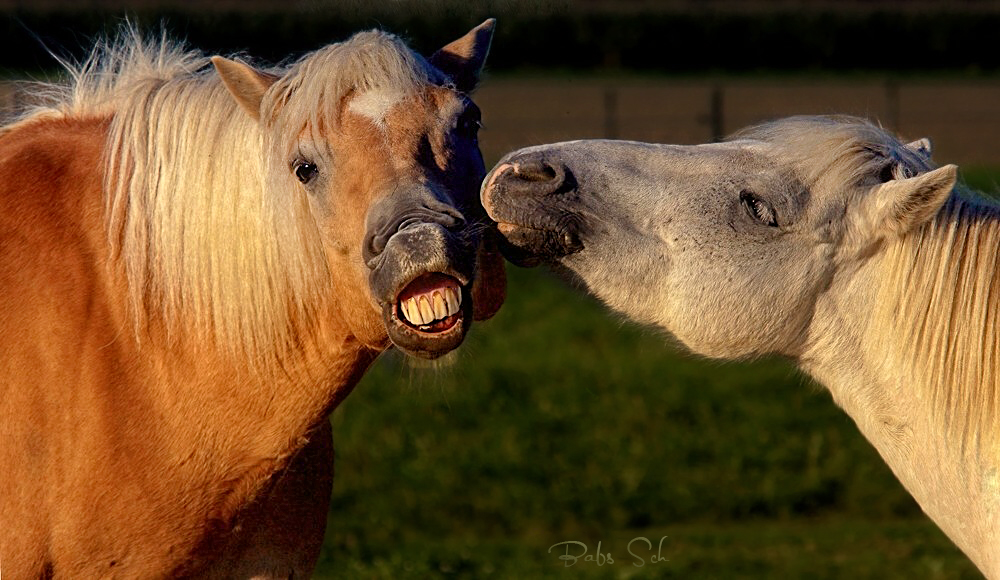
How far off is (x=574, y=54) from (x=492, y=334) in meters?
19.7

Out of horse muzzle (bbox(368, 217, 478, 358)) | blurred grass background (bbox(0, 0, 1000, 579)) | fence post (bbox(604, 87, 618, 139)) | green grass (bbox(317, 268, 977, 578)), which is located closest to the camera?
horse muzzle (bbox(368, 217, 478, 358))

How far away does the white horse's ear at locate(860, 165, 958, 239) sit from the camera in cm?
316

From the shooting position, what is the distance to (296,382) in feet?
11.2

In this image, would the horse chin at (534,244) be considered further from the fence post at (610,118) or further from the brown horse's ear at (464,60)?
the fence post at (610,118)

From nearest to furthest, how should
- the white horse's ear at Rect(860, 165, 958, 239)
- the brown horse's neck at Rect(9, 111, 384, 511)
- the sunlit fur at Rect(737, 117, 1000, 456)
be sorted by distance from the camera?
1. the white horse's ear at Rect(860, 165, 958, 239)
2. the sunlit fur at Rect(737, 117, 1000, 456)
3. the brown horse's neck at Rect(9, 111, 384, 511)

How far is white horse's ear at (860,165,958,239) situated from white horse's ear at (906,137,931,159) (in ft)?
0.91

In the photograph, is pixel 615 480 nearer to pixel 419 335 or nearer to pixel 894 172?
pixel 894 172

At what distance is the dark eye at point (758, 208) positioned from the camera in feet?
11.3

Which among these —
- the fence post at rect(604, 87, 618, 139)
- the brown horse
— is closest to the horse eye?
the brown horse

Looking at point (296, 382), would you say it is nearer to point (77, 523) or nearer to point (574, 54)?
point (77, 523)

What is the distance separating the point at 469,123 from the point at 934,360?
1.47 metres

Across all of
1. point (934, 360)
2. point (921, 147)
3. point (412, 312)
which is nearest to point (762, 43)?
point (921, 147)

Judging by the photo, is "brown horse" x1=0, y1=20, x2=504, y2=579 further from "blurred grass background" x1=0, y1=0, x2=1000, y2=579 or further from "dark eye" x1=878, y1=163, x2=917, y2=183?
"dark eye" x1=878, y1=163, x2=917, y2=183

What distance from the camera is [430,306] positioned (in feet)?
10.1
